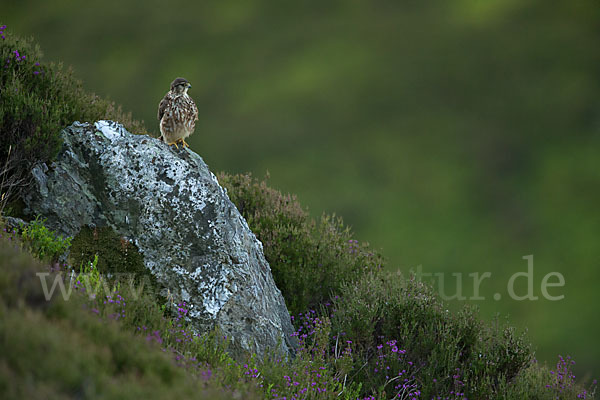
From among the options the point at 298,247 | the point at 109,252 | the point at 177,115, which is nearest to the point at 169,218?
the point at 109,252

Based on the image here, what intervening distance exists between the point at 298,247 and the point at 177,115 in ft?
9.42

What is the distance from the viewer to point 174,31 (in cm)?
5659

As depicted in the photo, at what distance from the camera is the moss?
6.06 m

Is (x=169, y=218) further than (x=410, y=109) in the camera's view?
No

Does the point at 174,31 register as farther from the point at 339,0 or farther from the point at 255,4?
the point at 339,0

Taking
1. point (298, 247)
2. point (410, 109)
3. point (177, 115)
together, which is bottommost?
point (298, 247)

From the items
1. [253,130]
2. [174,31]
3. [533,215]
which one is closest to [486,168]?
Answer: [533,215]

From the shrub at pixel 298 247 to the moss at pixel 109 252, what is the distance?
232cm

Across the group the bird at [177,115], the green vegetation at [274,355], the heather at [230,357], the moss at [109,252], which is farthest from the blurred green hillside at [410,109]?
the moss at [109,252]

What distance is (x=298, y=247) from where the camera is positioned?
8.23m

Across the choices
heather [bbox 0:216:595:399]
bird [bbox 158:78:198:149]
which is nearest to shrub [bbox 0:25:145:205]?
heather [bbox 0:216:595:399]

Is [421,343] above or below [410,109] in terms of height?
below

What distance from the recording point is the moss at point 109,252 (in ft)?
19.9

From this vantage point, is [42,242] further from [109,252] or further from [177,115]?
[177,115]
